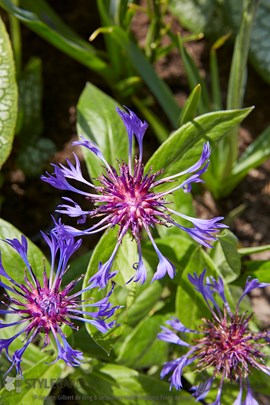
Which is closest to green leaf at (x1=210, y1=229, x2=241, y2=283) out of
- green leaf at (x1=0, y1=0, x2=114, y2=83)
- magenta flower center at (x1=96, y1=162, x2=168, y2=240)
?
magenta flower center at (x1=96, y1=162, x2=168, y2=240)

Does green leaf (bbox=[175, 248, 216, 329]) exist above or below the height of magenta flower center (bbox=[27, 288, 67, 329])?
below

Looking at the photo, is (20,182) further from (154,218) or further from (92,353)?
(154,218)

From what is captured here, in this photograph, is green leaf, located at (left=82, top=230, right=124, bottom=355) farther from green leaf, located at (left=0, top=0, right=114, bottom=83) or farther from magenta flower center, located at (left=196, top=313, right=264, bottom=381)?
green leaf, located at (left=0, top=0, right=114, bottom=83)

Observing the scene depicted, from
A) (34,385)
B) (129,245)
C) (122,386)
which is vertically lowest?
(122,386)

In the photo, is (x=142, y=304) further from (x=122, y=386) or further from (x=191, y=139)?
(x=191, y=139)

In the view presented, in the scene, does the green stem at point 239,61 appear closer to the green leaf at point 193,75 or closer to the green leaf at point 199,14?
the green leaf at point 193,75

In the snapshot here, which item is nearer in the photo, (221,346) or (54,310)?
(54,310)

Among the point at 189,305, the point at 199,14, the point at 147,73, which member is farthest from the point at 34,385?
the point at 199,14
